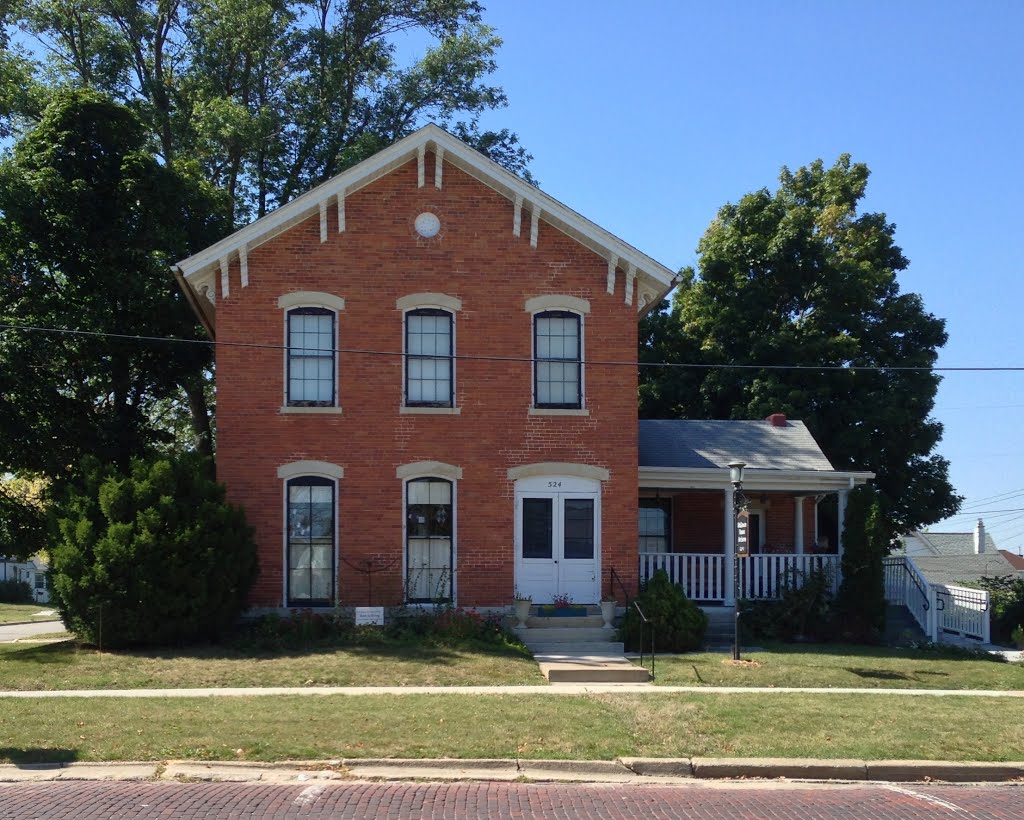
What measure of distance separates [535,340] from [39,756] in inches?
463

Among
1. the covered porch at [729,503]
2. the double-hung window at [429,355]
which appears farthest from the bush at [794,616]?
the double-hung window at [429,355]

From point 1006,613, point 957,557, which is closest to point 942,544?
point 957,557

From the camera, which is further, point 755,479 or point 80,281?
point 80,281

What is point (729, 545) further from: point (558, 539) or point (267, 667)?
point (267, 667)

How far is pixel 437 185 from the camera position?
20.4 meters

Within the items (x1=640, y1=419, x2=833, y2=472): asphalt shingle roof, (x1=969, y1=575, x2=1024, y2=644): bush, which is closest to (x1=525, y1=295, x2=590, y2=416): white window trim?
(x1=640, y1=419, x2=833, y2=472): asphalt shingle roof

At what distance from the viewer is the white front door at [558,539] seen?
65.9 feet

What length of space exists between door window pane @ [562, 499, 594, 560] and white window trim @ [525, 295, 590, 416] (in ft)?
Answer: 5.42

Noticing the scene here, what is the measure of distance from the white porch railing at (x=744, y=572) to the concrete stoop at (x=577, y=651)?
2406mm

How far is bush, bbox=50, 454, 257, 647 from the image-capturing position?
17.3 m

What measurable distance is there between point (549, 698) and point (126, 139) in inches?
598

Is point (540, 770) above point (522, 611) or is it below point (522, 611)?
below

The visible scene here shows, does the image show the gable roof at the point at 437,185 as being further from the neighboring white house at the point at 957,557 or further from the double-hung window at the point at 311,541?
the neighboring white house at the point at 957,557

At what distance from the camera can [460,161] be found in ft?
66.8
